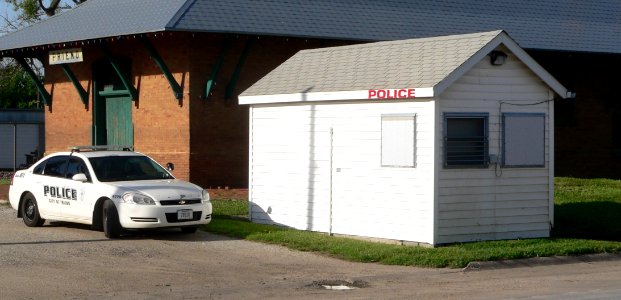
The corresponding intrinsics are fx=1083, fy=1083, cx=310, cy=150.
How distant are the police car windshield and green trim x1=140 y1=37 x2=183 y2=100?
326 inches

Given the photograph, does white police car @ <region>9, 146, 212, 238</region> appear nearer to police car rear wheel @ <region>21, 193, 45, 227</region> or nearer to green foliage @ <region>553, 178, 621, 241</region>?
police car rear wheel @ <region>21, 193, 45, 227</region>

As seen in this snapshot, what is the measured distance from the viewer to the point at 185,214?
1808cm

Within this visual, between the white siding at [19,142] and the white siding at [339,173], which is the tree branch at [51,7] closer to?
the white siding at [19,142]

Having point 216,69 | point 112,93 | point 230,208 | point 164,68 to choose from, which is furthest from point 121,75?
point 230,208

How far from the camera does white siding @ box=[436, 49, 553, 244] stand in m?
16.9

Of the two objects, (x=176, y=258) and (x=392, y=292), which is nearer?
(x=392, y=292)

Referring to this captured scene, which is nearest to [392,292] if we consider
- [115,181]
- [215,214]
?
[115,181]

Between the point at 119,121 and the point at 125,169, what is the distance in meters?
12.1

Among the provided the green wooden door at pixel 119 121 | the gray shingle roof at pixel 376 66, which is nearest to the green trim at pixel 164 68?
the green wooden door at pixel 119 121

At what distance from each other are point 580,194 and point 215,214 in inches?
338

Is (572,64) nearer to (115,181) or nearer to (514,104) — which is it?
(514,104)

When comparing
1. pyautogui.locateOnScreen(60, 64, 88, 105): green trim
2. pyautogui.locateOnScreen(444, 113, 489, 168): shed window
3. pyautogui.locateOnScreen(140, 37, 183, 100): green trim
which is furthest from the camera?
pyautogui.locateOnScreen(60, 64, 88, 105): green trim

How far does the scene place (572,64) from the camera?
34156 millimetres

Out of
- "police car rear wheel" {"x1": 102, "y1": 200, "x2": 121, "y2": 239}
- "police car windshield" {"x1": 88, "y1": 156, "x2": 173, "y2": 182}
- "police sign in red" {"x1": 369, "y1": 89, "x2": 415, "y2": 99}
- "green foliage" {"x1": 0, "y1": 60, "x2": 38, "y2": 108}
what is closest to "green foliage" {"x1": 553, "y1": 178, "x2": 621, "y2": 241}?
"police sign in red" {"x1": 369, "y1": 89, "x2": 415, "y2": 99}
